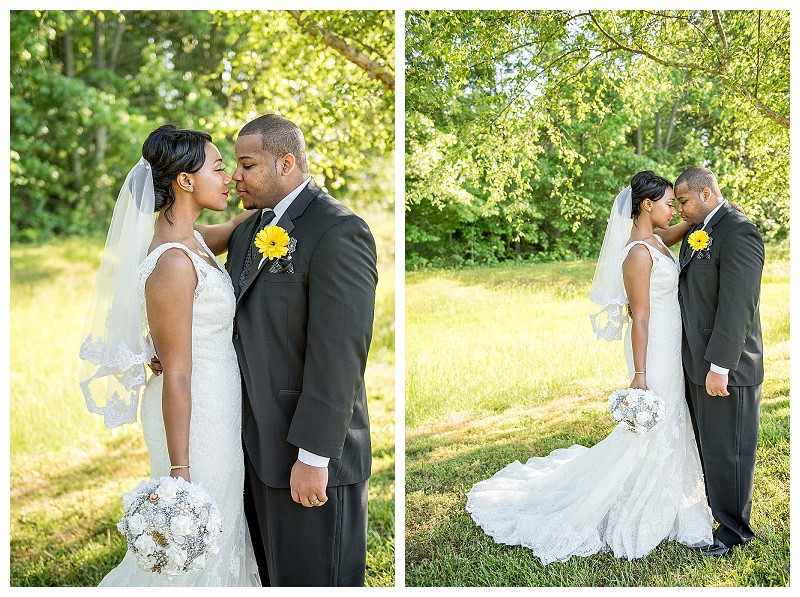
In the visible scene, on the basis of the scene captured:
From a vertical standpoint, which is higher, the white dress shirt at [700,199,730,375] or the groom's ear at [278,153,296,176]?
the groom's ear at [278,153,296,176]

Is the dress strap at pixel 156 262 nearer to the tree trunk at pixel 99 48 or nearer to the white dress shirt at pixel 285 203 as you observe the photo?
the white dress shirt at pixel 285 203

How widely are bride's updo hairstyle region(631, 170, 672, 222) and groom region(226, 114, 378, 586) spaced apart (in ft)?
5.07

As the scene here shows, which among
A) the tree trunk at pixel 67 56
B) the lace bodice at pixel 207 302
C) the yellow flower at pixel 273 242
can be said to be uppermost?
the tree trunk at pixel 67 56

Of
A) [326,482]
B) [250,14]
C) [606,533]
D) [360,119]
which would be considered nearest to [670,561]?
[606,533]

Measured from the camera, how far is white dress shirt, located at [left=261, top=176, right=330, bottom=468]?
2.21 meters

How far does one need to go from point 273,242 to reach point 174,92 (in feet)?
22.0

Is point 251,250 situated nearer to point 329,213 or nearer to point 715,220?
point 329,213

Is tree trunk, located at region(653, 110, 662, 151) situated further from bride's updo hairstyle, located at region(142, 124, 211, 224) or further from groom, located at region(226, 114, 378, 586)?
bride's updo hairstyle, located at region(142, 124, 211, 224)

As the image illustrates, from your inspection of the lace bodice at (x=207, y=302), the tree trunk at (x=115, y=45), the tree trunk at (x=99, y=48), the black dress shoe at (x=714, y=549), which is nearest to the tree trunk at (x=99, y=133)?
the tree trunk at (x=99, y=48)

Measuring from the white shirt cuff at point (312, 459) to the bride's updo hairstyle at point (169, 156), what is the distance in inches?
34.0

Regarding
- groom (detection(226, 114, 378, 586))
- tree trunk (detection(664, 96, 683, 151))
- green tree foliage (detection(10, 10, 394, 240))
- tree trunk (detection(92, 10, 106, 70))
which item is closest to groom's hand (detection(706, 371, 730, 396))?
tree trunk (detection(664, 96, 683, 151))

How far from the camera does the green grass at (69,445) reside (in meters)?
3.78

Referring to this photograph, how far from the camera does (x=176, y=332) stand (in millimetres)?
2178
